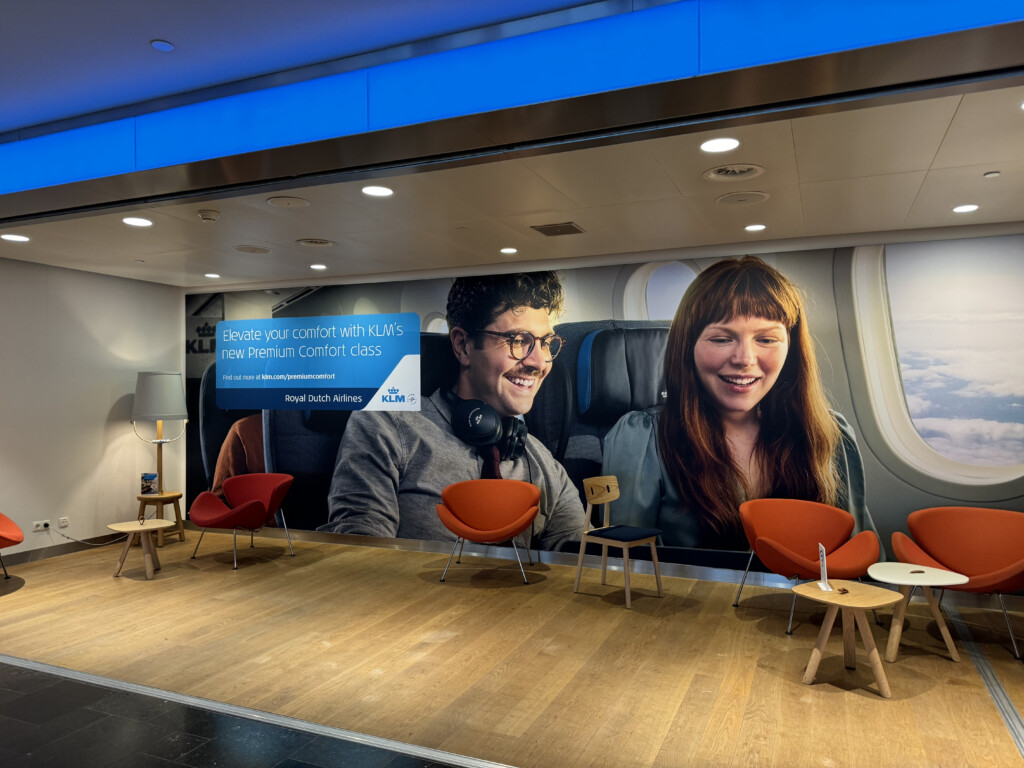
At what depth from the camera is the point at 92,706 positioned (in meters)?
3.85

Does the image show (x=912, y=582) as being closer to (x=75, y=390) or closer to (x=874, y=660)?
(x=874, y=660)

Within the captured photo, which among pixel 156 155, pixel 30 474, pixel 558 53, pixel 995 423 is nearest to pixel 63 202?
pixel 156 155

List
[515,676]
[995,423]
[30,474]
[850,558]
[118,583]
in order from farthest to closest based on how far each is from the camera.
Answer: [30,474]
[118,583]
[995,423]
[850,558]
[515,676]

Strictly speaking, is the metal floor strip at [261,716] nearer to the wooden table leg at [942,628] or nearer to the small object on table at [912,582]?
the small object on table at [912,582]

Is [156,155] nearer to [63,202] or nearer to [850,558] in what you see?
[63,202]

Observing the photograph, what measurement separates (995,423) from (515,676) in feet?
14.0

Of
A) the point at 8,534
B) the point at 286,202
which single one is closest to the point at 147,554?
the point at 8,534

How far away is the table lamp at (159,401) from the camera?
789cm

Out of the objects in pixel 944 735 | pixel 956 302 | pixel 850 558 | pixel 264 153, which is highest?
pixel 264 153

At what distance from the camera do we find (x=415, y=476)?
25.0 ft

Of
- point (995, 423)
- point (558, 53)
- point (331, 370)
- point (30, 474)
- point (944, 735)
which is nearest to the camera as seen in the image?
point (558, 53)

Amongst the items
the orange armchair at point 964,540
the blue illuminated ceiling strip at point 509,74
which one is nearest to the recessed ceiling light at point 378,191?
the blue illuminated ceiling strip at point 509,74

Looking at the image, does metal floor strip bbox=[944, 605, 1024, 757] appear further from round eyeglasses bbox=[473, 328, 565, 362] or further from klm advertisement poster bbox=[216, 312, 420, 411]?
klm advertisement poster bbox=[216, 312, 420, 411]

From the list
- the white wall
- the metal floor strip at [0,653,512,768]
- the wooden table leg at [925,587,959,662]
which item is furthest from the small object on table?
the white wall
